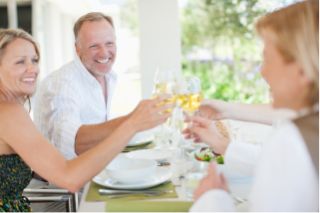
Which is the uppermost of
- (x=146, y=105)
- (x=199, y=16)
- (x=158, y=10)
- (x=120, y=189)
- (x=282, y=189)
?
(x=199, y=16)

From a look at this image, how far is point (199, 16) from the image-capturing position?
10352 millimetres

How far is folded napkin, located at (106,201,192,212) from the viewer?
1.49 m

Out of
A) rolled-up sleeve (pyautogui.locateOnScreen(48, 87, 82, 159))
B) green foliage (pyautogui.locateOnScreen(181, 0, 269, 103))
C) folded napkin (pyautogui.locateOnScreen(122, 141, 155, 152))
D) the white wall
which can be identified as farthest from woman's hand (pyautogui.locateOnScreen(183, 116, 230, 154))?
green foliage (pyautogui.locateOnScreen(181, 0, 269, 103))

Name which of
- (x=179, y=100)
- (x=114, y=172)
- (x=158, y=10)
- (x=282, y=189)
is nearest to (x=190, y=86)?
(x=179, y=100)

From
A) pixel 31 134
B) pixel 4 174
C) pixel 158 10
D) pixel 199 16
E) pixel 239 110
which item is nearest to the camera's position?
pixel 31 134

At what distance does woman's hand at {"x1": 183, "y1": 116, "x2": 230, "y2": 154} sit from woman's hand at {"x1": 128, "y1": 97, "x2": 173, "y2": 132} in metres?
0.24

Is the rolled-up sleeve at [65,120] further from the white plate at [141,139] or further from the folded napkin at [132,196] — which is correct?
the folded napkin at [132,196]

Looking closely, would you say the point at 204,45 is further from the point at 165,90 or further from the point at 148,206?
the point at 148,206

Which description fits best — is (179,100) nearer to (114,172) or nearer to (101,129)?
(114,172)

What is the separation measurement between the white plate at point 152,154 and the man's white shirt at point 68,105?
44 centimetres

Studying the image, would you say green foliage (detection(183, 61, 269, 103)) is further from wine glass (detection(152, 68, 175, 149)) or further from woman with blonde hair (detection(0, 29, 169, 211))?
woman with blonde hair (detection(0, 29, 169, 211))

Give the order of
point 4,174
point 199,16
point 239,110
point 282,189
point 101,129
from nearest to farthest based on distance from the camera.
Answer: point 282,189
point 4,174
point 239,110
point 101,129
point 199,16

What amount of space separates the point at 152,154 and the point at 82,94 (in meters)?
0.87

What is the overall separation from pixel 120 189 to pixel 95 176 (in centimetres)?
15
